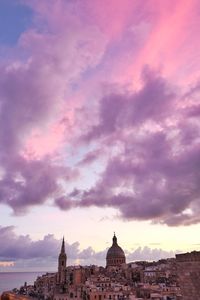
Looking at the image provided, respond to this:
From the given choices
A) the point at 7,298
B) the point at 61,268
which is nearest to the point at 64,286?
the point at 61,268

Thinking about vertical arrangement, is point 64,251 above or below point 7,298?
above

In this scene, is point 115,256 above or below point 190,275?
above

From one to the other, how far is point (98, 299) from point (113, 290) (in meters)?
3.67

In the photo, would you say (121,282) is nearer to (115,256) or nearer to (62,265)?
(62,265)

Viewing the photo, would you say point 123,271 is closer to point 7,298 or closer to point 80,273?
point 80,273

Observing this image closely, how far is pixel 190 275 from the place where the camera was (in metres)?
14.8

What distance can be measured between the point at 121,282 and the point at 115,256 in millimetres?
41300

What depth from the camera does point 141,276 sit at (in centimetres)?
9625

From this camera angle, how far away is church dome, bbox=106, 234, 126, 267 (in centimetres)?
12344

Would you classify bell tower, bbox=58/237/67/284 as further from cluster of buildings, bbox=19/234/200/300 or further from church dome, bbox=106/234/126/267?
church dome, bbox=106/234/126/267

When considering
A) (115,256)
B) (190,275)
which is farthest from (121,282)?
(190,275)

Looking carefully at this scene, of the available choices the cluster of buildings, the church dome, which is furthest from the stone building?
the church dome

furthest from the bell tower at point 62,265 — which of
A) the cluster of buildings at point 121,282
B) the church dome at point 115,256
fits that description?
the church dome at point 115,256

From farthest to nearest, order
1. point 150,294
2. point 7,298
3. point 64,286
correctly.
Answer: point 64,286
point 150,294
point 7,298
